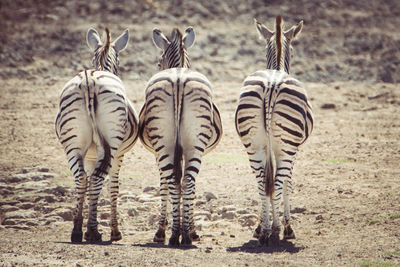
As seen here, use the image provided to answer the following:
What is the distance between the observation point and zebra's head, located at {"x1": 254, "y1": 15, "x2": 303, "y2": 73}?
31.1ft

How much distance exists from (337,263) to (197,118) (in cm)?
278

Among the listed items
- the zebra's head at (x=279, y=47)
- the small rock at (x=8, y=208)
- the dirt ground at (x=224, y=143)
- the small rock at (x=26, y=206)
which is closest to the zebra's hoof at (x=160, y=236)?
the dirt ground at (x=224, y=143)

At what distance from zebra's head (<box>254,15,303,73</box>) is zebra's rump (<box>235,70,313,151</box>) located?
48.1 inches

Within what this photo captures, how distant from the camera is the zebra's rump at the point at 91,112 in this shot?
27.0ft

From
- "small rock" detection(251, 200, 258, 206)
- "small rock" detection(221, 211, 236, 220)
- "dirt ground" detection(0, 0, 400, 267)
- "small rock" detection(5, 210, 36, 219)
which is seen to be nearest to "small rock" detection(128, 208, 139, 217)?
"dirt ground" detection(0, 0, 400, 267)

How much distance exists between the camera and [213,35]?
25.4m

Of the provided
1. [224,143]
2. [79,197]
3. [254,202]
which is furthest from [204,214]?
[224,143]

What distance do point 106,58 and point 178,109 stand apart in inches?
87.4

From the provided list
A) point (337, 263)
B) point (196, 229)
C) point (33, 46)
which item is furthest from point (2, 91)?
point (337, 263)

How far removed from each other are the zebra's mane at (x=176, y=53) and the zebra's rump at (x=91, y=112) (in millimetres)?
1577

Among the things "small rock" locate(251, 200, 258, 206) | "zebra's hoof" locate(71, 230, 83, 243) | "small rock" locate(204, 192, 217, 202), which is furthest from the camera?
"small rock" locate(204, 192, 217, 202)

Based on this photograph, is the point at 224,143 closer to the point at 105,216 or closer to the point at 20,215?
the point at 105,216

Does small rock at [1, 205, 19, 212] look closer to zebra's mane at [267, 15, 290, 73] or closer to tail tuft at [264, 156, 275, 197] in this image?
tail tuft at [264, 156, 275, 197]

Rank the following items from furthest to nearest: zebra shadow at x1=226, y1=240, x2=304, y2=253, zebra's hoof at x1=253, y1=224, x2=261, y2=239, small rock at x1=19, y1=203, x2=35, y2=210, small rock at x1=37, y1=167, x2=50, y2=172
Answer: small rock at x1=37, y1=167, x2=50, y2=172 → small rock at x1=19, y1=203, x2=35, y2=210 → zebra's hoof at x1=253, y1=224, x2=261, y2=239 → zebra shadow at x1=226, y1=240, x2=304, y2=253
